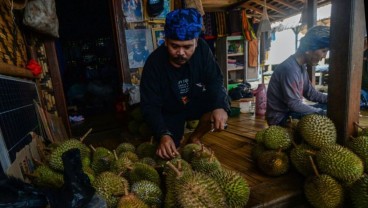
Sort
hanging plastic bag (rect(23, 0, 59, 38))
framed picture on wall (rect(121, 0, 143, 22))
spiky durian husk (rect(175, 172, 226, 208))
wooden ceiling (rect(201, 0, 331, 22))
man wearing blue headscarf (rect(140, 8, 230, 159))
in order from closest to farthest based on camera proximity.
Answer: spiky durian husk (rect(175, 172, 226, 208))
man wearing blue headscarf (rect(140, 8, 230, 159))
hanging plastic bag (rect(23, 0, 59, 38))
framed picture on wall (rect(121, 0, 143, 22))
wooden ceiling (rect(201, 0, 331, 22))

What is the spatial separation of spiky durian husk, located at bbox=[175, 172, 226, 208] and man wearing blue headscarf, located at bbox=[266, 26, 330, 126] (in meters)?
1.77

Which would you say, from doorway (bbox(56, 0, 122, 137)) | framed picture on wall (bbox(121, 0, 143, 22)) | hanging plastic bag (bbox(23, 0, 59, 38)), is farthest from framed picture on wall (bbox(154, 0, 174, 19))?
doorway (bbox(56, 0, 122, 137))

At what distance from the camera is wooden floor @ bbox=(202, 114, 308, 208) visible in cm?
141

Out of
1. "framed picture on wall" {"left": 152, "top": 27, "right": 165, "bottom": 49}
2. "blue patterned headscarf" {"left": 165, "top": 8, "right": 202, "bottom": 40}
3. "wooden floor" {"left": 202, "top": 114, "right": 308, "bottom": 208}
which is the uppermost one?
"framed picture on wall" {"left": 152, "top": 27, "right": 165, "bottom": 49}

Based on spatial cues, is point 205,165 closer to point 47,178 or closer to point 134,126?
point 47,178

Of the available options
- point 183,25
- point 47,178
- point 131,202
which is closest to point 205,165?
point 131,202

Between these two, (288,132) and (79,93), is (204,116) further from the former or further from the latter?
(79,93)

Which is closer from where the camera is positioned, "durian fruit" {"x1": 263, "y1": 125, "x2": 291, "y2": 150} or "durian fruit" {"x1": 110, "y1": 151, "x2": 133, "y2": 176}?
"durian fruit" {"x1": 110, "y1": 151, "x2": 133, "y2": 176}

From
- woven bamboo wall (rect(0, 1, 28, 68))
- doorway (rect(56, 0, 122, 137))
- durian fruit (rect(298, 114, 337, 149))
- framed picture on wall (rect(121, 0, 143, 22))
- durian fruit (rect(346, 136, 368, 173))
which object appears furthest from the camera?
doorway (rect(56, 0, 122, 137))

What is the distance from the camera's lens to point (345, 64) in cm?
149

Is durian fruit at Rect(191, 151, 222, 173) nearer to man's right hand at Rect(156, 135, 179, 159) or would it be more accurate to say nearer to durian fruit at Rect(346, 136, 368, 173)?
man's right hand at Rect(156, 135, 179, 159)

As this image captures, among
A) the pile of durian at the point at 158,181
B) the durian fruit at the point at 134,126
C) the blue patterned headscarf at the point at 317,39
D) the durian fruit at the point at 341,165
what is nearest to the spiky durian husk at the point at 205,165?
the pile of durian at the point at 158,181

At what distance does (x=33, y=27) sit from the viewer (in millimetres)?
2504

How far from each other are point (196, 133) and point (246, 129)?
1.04 m
